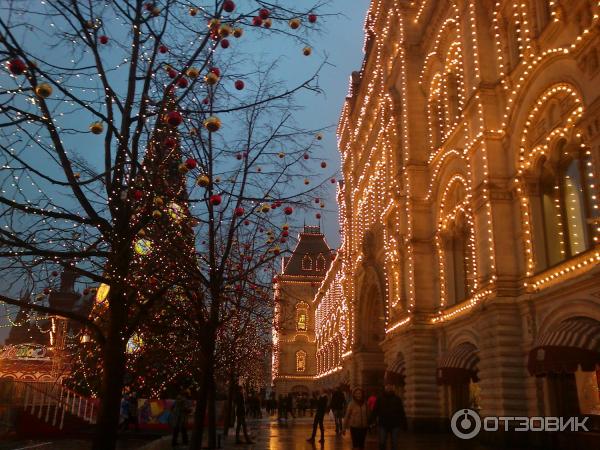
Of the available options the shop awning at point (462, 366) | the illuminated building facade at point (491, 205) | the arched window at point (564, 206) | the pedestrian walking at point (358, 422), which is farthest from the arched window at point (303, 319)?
the pedestrian walking at point (358, 422)

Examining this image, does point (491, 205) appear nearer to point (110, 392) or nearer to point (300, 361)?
point (110, 392)

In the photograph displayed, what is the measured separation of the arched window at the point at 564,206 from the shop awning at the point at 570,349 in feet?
6.89

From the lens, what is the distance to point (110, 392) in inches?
340

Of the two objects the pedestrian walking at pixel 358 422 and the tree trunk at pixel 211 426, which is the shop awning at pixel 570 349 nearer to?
the pedestrian walking at pixel 358 422

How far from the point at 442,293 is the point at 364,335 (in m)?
14.8

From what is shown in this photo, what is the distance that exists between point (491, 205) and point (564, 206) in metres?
2.52

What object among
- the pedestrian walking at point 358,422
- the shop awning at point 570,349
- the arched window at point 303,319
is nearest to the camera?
the pedestrian walking at point 358,422

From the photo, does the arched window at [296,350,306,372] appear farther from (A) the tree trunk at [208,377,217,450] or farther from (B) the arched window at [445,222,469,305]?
(A) the tree trunk at [208,377,217,450]

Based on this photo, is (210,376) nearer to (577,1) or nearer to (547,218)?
(547,218)

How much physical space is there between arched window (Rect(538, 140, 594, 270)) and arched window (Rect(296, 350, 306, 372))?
68.6 metres

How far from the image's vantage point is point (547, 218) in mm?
17625

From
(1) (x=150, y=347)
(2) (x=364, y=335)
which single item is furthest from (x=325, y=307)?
(1) (x=150, y=347)

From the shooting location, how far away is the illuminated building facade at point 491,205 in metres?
15.2

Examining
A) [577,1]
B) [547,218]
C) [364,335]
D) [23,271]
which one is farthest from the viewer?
[364,335]
